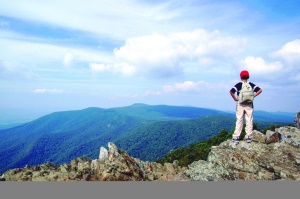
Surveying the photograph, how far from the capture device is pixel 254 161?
11102 millimetres

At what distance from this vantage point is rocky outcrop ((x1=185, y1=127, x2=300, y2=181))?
10.1 meters

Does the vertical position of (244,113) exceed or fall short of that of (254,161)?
it exceeds it

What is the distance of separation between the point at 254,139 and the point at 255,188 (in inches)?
259

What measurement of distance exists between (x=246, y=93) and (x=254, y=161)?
2838 mm

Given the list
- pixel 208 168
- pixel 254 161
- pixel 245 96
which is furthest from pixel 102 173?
pixel 245 96

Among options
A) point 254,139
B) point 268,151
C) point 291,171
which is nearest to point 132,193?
point 291,171

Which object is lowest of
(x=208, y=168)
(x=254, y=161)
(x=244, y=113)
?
(x=208, y=168)

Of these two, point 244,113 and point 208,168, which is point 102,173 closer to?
point 208,168

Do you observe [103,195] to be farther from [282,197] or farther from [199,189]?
[282,197]

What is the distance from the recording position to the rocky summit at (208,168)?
32.3ft

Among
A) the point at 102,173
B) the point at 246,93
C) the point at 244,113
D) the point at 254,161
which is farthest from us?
the point at 244,113

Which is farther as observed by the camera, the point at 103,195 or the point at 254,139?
the point at 254,139

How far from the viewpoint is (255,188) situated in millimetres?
7523

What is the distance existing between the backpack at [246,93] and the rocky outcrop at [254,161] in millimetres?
2223
